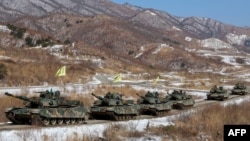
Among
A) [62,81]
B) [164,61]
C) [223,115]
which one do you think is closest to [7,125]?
[223,115]

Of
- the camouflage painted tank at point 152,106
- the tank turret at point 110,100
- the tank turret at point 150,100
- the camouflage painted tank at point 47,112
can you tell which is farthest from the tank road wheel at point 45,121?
the tank turret at point 150,100

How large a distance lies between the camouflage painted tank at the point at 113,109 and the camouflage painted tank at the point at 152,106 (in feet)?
8.95

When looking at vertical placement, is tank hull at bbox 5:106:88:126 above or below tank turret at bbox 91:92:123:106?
below

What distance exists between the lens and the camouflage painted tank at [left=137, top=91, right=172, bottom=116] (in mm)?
33406

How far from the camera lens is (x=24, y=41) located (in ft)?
315

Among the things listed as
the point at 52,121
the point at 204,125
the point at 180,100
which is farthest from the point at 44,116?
the point at 180,100

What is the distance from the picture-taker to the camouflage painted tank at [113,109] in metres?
29.4

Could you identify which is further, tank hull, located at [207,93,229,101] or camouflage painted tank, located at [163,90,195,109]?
tank hull, located at [207,93,229,101]

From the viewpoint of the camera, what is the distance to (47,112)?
25.5 m

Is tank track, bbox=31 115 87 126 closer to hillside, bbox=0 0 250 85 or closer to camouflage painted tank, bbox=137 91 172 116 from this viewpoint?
camouflage painted tank, bbox=137 91 172 116

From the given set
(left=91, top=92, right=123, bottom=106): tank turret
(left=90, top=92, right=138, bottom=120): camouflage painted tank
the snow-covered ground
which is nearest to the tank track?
the snow-covered ground

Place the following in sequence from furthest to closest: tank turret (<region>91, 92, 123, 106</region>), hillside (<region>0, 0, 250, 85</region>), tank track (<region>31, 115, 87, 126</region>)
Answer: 1. hillside (<region>0, 0, 250, 85</region>)
2. tank turret (<region>91, 92, 123, 106</region>)
3. tank track (<region>31, 115, 87, 126</region>)

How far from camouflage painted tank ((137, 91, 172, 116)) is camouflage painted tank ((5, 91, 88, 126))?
23.6 ft

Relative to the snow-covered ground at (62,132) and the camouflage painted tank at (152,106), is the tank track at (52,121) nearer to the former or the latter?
the snow-covered ground at (62,132)
